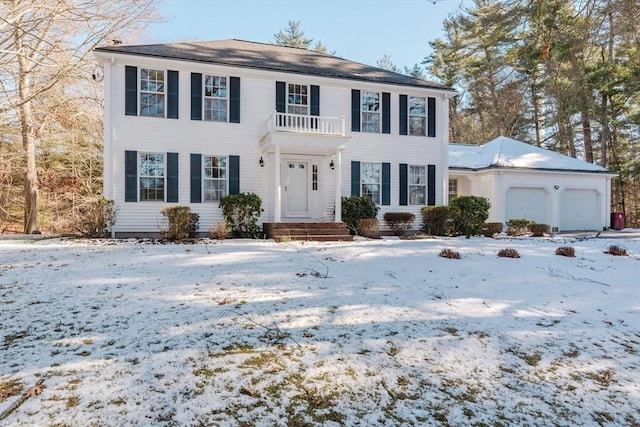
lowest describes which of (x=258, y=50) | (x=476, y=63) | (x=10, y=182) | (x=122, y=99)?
(x=10, y=182)

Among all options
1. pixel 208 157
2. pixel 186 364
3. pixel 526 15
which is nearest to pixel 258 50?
pixel 208 157

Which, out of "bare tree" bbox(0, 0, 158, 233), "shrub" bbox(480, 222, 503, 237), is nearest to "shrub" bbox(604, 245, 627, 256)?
"shrub" bbox(480, 222, 503, 237)

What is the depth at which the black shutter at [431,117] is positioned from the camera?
14.0 meters

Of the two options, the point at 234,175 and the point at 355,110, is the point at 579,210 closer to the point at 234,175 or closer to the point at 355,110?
the point at 355,110

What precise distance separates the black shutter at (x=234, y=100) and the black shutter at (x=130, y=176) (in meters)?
3.07

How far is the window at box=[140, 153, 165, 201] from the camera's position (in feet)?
36.9

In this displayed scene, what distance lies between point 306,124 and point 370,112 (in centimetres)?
→ 267

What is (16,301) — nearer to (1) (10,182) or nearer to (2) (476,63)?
(1) (10,182)

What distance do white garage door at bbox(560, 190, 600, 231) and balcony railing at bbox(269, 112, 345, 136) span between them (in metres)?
11.3

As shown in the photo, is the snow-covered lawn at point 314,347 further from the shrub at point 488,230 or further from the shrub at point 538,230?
the shrub at point 538,230

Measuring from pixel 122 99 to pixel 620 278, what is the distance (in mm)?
12470

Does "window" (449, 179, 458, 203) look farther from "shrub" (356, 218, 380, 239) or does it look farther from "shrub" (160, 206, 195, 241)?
"shrub" (160, 206, 195, 241)

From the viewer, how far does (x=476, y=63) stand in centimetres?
2733

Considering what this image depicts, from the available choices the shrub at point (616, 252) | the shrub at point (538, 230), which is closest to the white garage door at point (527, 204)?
the shrub at point (538, 230)
